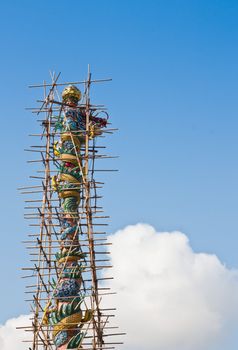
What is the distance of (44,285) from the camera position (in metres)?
33.1

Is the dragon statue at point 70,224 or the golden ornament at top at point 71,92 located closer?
the dragon statue at point 70,224

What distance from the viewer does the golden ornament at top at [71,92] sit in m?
35.8

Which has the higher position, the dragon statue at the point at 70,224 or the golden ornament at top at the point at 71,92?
the golden ornament at top at the point at 71,92

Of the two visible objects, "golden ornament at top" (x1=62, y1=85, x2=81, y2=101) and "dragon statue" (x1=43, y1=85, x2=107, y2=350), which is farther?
"golden ornament at top" (x1=62, y1=85, x2=81, y2=101)

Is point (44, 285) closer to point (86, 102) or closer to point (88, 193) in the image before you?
point (88, 193)

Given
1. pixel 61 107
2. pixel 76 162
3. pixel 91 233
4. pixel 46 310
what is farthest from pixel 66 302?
pixel 61 107

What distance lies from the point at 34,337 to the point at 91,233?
199 inches

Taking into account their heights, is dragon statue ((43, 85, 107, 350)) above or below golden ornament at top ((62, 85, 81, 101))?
below

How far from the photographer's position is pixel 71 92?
118 ft

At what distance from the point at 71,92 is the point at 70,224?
6.60 metres

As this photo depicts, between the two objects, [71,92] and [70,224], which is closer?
[70,224]

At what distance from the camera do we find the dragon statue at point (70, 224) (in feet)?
103

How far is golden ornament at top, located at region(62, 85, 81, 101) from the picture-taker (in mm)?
35844

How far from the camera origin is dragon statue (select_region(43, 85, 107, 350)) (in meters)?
31.4
